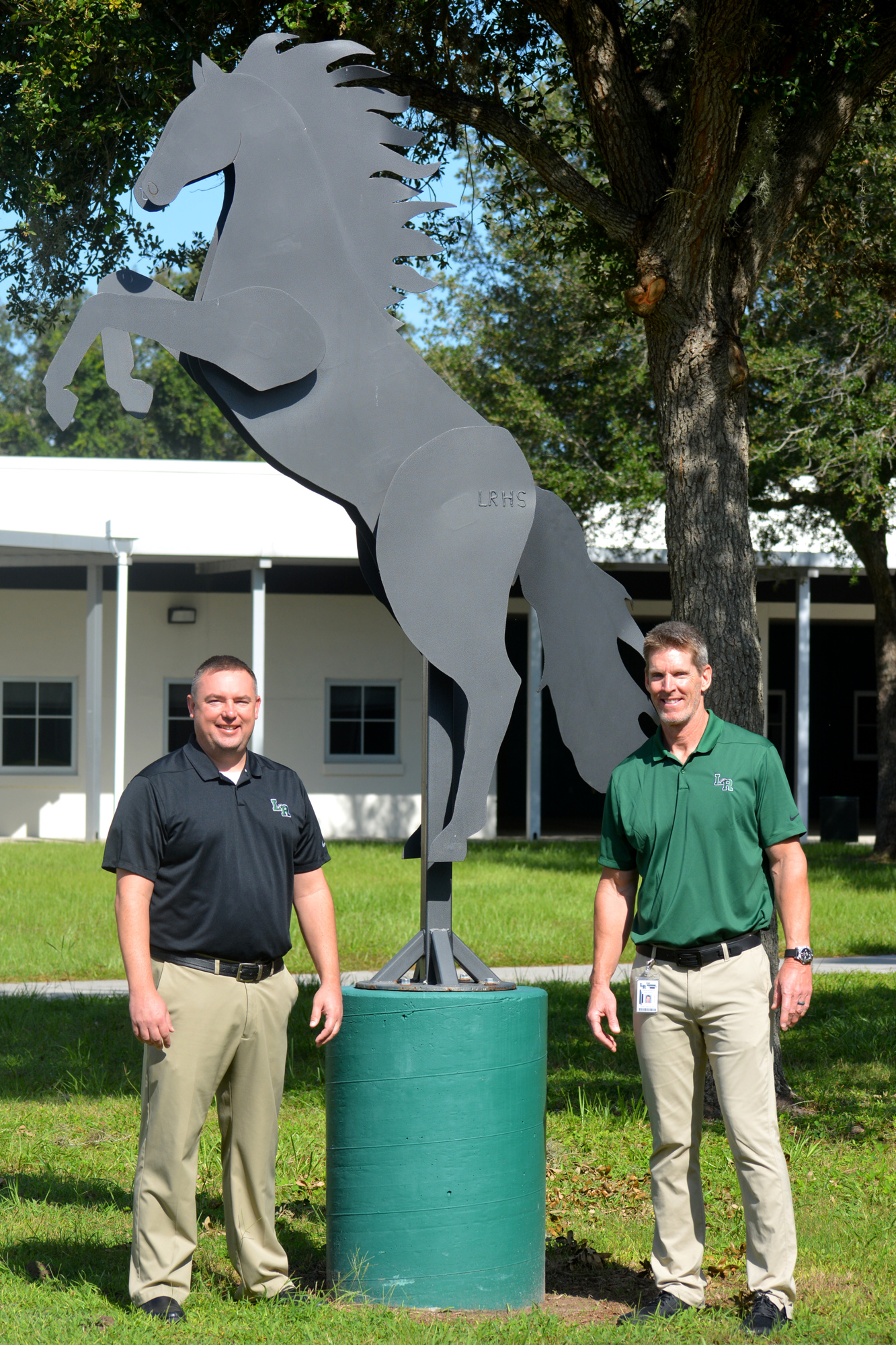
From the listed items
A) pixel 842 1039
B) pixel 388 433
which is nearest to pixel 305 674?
pixel 842 1039

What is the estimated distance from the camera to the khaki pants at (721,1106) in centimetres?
406

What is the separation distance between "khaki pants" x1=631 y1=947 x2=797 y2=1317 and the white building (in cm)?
1325

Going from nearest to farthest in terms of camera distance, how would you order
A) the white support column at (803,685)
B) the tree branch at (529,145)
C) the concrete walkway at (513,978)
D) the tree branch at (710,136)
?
the tree branch at (710,136) < the tree branch at (529,145) < the concrete walkway at (513,978) < the white support column at (803,685)

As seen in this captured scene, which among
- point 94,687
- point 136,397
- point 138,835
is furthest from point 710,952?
point 94,687

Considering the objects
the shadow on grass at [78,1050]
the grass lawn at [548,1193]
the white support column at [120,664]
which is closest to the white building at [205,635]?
the white support column at [120,664]

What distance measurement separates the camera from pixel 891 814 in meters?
16.7

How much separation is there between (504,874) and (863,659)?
11.7m

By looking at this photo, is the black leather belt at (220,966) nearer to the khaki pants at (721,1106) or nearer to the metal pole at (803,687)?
the khaki pants at (721,1106)

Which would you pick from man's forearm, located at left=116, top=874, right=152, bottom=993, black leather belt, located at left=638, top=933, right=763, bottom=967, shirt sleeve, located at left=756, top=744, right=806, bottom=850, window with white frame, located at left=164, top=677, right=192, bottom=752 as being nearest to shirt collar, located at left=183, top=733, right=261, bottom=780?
man's forearm, located at left=116, top=874, right=152, bottom=993

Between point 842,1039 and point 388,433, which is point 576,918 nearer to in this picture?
point 842,1039

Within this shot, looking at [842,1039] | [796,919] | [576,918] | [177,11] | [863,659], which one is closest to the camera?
[796,919]

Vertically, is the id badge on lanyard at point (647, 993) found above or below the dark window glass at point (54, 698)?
below

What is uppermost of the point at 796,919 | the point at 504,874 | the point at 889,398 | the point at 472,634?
the point at 889,398

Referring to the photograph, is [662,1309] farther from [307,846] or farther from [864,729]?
[864,729]
